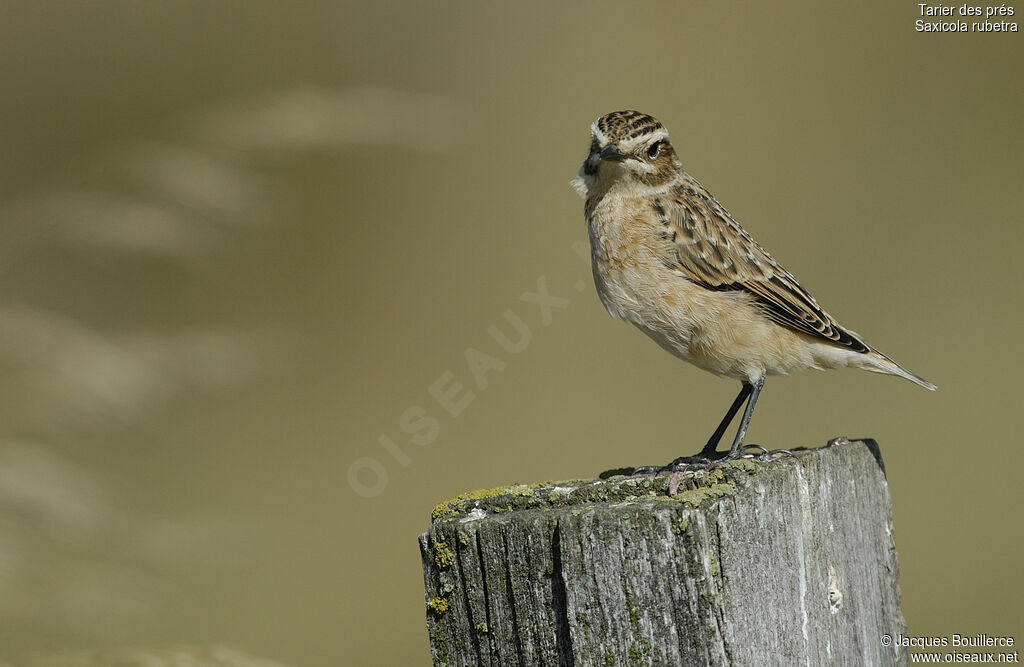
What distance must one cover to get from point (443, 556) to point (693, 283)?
8.88 feet

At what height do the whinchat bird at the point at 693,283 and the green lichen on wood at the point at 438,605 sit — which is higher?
the whinchat bird at the point at 693,283

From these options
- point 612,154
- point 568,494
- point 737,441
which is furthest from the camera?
point 612,154

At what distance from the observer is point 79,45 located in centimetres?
808

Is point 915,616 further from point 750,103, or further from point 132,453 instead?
point 132,453

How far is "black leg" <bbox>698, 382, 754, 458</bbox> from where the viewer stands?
5.11 meters

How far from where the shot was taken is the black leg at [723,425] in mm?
5109

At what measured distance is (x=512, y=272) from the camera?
346 inches

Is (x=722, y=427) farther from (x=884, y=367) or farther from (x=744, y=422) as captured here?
(x=884, y=367)

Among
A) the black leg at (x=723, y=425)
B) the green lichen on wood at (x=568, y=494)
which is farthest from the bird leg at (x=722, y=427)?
the green lichen on wood at (x=568, y=494)

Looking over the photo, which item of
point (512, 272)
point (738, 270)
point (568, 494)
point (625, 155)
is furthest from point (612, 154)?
point (512, 272)

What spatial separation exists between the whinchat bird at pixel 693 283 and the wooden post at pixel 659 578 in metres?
2.04

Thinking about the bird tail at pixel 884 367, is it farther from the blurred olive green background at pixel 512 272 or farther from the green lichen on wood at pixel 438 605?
the green lichen on wood at pixel 438 605

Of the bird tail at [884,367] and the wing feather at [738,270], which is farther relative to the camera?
the bird tail at [884,367]

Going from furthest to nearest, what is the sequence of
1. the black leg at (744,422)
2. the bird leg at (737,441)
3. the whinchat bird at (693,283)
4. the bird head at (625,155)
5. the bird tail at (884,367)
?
the bird tail at (884,367)
the bird head at (625,155)
the whinchat bird at (693,283)
the black leg at (744,422)
the bird leg at (737,441)
